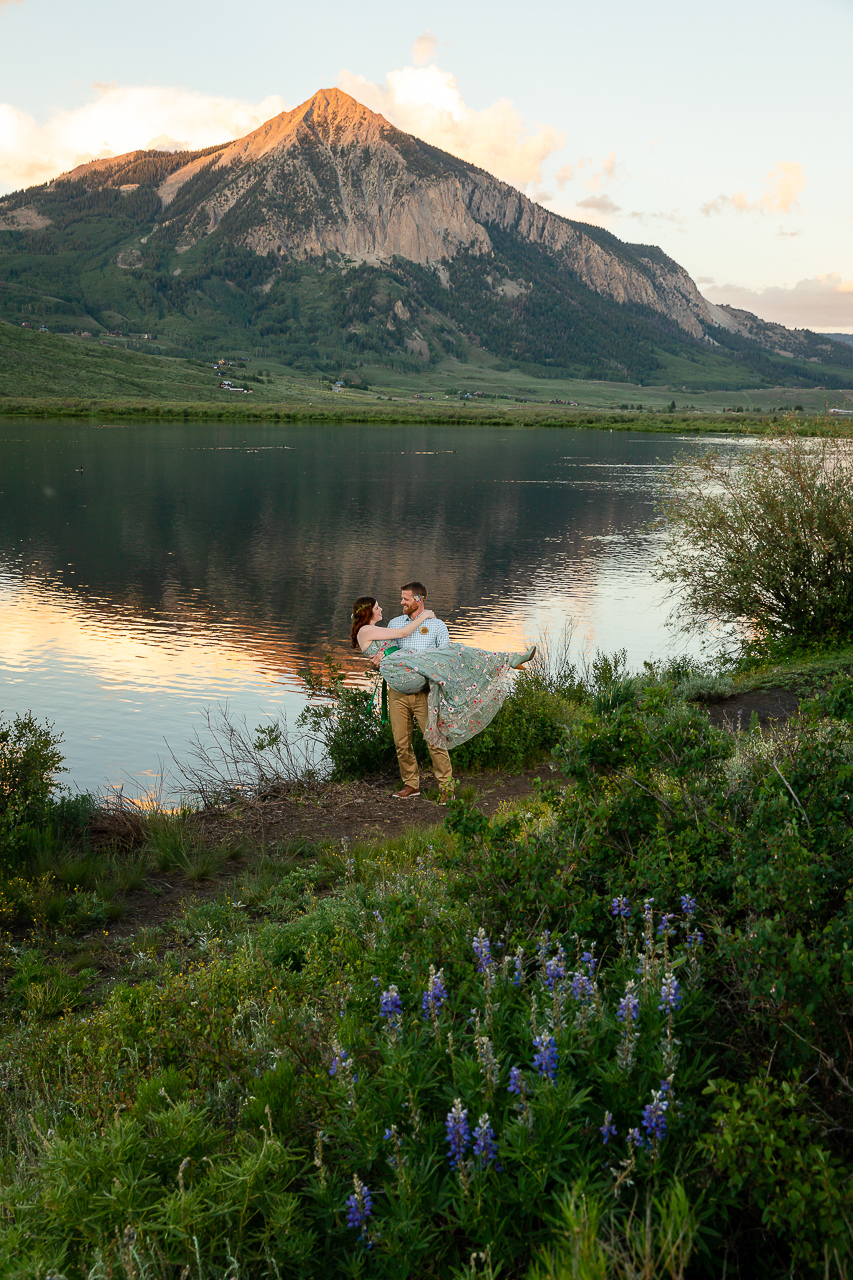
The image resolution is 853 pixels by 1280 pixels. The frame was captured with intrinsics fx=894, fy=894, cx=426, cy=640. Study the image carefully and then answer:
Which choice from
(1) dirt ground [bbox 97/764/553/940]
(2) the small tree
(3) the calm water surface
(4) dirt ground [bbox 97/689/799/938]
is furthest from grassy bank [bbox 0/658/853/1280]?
(2) the small tree

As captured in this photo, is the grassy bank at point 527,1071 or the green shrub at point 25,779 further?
the green shrub at point 25,779

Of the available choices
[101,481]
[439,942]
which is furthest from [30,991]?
[101,481]

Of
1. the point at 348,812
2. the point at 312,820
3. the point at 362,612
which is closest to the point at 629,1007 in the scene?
the point at 312,820

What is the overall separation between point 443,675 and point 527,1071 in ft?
24.0

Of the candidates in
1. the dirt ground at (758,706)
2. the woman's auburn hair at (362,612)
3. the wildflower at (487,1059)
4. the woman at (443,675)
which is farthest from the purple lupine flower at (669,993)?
the dirt ground at (758,706)

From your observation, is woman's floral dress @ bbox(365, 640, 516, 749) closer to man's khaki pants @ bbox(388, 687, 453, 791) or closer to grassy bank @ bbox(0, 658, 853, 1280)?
man's khaki pants @ bbox(388, 687, 453, 791)

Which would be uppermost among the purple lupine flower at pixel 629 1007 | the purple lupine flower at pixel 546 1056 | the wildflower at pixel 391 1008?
the purple lupine flower at pixel 629 1007

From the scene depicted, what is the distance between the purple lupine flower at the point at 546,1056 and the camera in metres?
2.41

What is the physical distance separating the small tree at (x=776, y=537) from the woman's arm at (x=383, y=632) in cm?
863

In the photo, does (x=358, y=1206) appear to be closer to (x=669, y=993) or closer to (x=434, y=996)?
(x=434, y=996)

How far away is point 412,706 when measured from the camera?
1013 cm

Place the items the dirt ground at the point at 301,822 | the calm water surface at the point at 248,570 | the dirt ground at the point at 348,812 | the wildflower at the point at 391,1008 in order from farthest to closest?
the calm water surface at the point at 248,570 → the dirt ground at the point at 348,812 → the dirt ground at the point at 301,822 → the wildflower at the point at 391,1008

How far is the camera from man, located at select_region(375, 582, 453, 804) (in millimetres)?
10016

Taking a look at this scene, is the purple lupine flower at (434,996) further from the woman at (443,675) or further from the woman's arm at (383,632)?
the woman's arm at (383,632)
